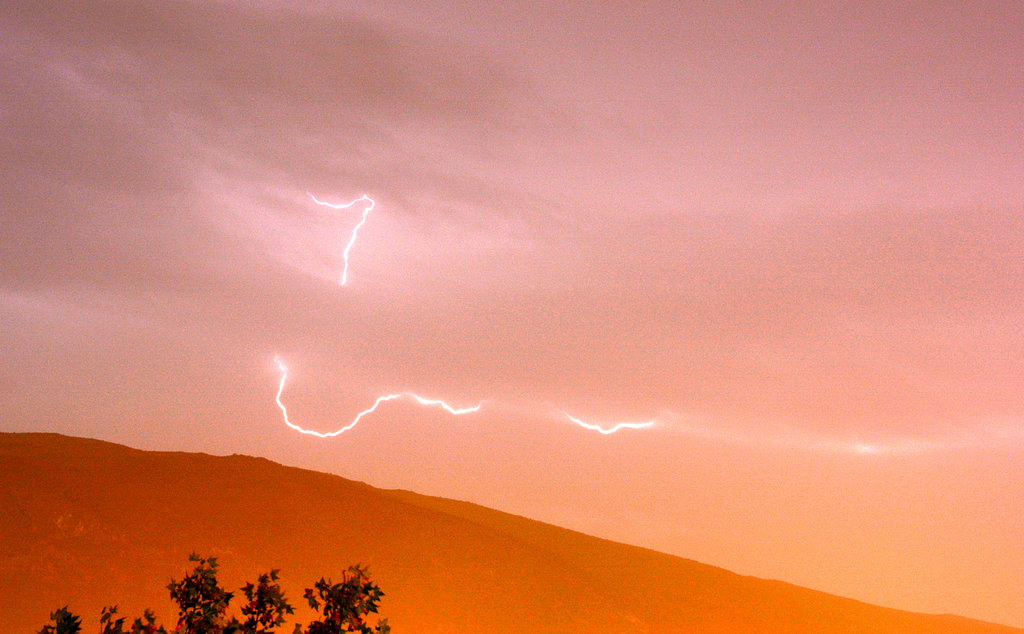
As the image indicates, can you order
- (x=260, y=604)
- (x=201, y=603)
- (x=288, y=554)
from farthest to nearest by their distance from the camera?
(x=288, y=554) → (x=201, y=603) → (x=260, y=604)

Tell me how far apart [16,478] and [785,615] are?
72.0 m

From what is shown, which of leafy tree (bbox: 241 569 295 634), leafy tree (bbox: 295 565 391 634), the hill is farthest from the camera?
the hill

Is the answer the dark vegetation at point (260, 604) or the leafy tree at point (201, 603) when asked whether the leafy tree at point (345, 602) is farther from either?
the leafy tree at point (201, 603)

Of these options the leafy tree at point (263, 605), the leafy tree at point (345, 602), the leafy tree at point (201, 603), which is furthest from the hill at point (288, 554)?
the leafy tree at point (345, 602)

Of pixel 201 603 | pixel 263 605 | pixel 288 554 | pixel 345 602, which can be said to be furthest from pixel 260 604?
pixel 288 554

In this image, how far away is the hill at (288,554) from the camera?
171ft

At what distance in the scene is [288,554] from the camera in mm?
61562

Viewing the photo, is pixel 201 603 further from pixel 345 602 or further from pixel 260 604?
pixel 345 602

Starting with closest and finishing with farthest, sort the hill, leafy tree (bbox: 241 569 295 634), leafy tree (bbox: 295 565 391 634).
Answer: leafy tree (bbox: 241 569 295 634) → leafy tree (bbox: 295 565 391 634) → the hill

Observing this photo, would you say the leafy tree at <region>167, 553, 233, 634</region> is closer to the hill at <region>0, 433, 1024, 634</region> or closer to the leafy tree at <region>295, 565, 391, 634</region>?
the leafy tree at <region>295, 565, 391, 634</region>

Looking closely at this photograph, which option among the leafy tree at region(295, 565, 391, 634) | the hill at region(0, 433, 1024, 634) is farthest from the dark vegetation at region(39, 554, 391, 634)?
the hill at region(0, 433, 1024, 634)

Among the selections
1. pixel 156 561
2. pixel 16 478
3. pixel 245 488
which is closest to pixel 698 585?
pixel 245 488

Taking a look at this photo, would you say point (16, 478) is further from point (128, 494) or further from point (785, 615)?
point (785, 615)

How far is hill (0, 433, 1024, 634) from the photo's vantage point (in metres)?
52.0
